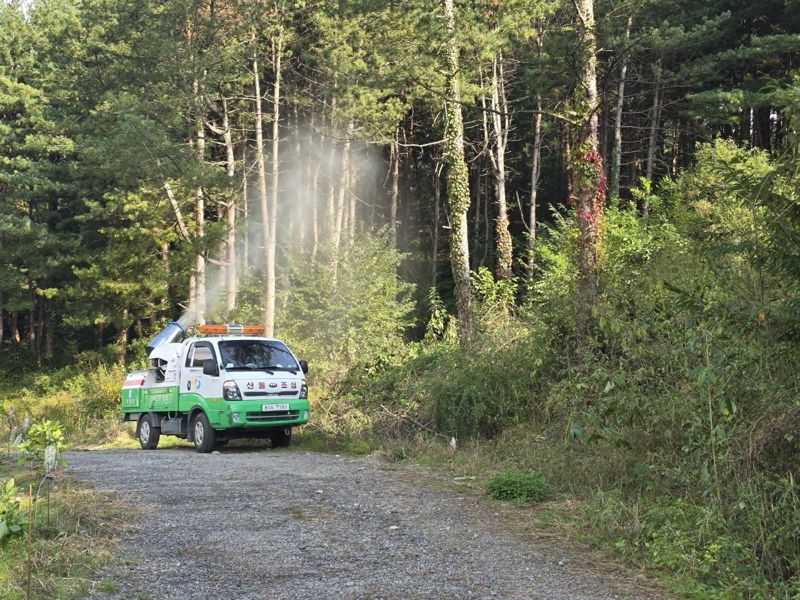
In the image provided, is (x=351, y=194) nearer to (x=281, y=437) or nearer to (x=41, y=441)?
(x=281, y=437)

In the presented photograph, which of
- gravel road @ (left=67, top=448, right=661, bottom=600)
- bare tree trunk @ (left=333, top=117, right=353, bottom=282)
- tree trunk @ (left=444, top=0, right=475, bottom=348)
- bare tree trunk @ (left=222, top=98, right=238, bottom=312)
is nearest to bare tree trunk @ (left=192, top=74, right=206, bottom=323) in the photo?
bare tree trunk @ (left=222, top=98, right=238, bottom=312)

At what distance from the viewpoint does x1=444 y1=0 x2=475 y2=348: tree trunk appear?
18.5 m

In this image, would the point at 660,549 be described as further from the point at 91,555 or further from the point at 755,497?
the point at 91,555

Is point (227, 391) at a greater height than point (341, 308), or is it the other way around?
point (341, 308)

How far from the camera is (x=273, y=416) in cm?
1468

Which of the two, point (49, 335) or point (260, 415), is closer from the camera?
point (260, 415)

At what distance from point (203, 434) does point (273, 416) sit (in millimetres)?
1458

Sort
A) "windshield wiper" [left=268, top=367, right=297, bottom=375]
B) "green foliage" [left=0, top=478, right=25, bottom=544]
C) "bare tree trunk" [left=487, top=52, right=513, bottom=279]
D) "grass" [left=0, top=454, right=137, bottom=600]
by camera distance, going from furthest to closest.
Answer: "bare tree trunk" [left=487, top=52, right=513, bottom=279]
"windshield wiper" [left=268, top=367, right=297, bottom=375]
"green foliage" [left=0, top=478, right=25, bottom=544]
"grass" [left=0, top=454, right=137, bottom=600]

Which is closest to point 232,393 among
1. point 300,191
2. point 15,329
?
point 300,191

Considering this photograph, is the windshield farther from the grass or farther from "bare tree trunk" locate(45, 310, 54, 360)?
"bare tree trunk" locate(45, 310, 54, 360)

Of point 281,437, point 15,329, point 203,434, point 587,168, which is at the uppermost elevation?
point 587,168

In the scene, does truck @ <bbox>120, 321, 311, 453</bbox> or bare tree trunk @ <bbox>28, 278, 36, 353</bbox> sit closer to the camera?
truck @ <bbox>120, 321, 311, 453</bbox>

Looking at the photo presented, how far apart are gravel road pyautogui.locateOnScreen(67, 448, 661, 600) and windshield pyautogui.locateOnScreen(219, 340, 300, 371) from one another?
4495mm

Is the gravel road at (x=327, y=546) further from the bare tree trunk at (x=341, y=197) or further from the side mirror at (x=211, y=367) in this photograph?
the bare tree trunk at (x=341, y=197)
